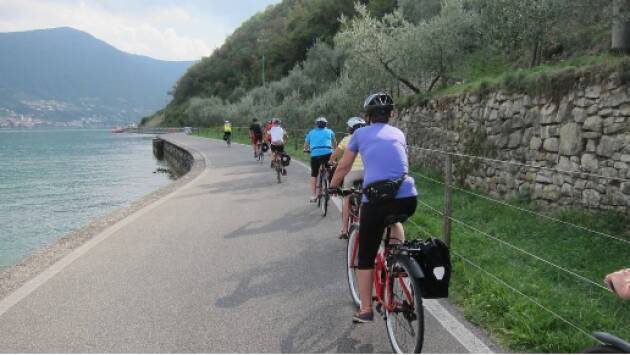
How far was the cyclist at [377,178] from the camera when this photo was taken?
3861 millimetres

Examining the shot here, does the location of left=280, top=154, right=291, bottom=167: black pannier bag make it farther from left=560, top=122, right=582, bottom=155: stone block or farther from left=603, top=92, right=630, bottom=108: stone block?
left=603, top=92, right=630, bottom=108: stone block

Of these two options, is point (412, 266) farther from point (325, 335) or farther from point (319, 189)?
point (319, 189)

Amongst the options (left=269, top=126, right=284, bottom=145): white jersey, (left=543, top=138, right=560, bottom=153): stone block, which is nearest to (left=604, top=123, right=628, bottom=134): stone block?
(left=543, top=138, right=560, bottom=153): stone block

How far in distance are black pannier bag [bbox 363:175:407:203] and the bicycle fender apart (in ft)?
1.55

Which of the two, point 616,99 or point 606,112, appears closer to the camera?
point 616,99

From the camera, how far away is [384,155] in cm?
388

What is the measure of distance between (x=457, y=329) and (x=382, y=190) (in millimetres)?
1353

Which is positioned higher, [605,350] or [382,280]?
[605,350]

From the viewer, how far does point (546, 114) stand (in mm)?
Answer: 9500

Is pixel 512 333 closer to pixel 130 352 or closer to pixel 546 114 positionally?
pixel 130 352

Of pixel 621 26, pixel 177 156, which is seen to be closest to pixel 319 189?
pixel 621 26

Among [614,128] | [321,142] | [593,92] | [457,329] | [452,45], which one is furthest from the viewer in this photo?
[452,45]

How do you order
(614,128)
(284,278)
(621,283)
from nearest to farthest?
(621,283), (284,278), (614,128)

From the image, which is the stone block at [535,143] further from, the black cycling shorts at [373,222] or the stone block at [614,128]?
the black cycling shorts at [373,222]
